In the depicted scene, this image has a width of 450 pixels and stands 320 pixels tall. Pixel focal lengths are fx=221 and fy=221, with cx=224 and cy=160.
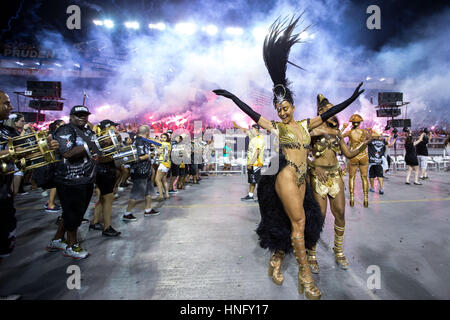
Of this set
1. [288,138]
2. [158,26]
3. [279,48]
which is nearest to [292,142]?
[288,138]

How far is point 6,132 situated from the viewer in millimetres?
2252

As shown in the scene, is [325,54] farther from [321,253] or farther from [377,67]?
[321,253]

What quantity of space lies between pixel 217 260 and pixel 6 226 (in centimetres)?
227

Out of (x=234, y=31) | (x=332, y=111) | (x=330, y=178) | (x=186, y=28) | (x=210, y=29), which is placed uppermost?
(x=186, y=28)

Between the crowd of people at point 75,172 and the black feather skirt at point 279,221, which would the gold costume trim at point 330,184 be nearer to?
the black feather skirt at point 279,221

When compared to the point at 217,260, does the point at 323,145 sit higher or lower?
higher

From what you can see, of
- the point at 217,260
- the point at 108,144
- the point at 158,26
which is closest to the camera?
the point at 217,260

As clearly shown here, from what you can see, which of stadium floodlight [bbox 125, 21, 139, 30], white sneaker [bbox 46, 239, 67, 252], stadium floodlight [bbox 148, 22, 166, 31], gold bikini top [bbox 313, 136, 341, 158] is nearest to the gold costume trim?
gold bikini top [bbox 313, 136, 341, 158]

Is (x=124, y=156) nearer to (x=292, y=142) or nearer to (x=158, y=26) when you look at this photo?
(x=292, y=142)

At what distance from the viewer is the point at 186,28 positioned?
78.9 feet

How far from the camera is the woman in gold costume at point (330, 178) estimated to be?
2785mm

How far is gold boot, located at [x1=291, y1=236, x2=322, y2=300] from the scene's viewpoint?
2.12 meters

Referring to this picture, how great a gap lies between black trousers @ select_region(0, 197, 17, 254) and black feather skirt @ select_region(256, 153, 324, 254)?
2577 millimetres
